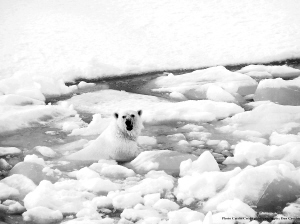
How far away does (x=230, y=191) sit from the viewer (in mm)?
3904

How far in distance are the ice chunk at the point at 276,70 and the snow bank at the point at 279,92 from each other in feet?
3.78

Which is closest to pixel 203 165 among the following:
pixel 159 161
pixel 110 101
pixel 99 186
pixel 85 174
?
pixel 159 161

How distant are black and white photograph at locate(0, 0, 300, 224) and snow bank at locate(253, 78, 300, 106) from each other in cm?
2

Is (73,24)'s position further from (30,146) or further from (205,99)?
(30,146)

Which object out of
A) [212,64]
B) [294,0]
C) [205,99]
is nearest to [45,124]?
[205,99]

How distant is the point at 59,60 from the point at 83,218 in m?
5.91

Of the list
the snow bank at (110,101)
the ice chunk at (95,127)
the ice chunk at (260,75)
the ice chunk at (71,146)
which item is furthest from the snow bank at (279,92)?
the ice chunk at (71,146)

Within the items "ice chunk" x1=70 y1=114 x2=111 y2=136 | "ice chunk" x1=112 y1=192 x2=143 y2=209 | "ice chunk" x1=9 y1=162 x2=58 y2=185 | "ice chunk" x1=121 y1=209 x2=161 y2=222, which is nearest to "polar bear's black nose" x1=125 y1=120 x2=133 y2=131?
"ice chunk" x1=70 y1=114 x2=111 y2=136

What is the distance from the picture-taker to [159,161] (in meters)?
4.81

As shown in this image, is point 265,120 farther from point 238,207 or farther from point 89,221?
point 89,221

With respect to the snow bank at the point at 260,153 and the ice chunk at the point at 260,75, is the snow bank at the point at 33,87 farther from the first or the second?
the snow bank at the point at 260,153

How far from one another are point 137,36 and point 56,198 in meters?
7.02

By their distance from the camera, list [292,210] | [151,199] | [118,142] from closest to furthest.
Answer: [292,210], [151,199], [118,142]

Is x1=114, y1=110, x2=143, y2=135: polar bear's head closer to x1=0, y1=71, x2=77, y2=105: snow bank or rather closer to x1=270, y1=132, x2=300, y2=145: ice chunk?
x1=270, y1=132, x2=300, y2=145: ice chunk
